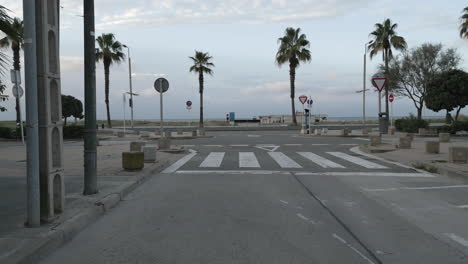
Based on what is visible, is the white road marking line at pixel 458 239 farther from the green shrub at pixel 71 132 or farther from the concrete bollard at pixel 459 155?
the green shrub at pixel 71 132

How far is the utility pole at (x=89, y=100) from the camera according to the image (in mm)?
6922

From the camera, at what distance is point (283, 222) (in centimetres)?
559

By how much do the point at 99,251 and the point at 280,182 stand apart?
17.6 ft

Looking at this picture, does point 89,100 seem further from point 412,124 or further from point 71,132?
point 412,124

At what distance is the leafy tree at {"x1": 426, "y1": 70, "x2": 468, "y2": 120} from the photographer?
3231 centimetres

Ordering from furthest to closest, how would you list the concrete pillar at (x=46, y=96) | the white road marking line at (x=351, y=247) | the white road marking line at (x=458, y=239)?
1. the concrete pillar at (x=46, y=96)
2. the white road marking line at (x=458, y=239)
3. the white road marking line at (x=351, y=247)

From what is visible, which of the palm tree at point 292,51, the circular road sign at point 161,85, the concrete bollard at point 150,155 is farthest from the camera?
the palm tree at point 292,51

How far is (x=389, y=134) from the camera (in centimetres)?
2972

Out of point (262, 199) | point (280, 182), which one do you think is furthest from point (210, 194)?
point (280, 182)

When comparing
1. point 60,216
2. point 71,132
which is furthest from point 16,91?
point 60,216

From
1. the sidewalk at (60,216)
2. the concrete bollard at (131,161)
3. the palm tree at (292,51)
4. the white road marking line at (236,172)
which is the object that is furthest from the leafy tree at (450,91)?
the concrete bollard at (131,161)

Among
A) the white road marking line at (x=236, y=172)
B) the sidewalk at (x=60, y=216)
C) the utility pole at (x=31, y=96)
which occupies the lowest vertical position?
the white road marking line at (x=236, y=172)

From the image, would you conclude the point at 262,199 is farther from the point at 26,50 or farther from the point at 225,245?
the point at 26,50

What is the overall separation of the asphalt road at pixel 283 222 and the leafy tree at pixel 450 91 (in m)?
26.8
